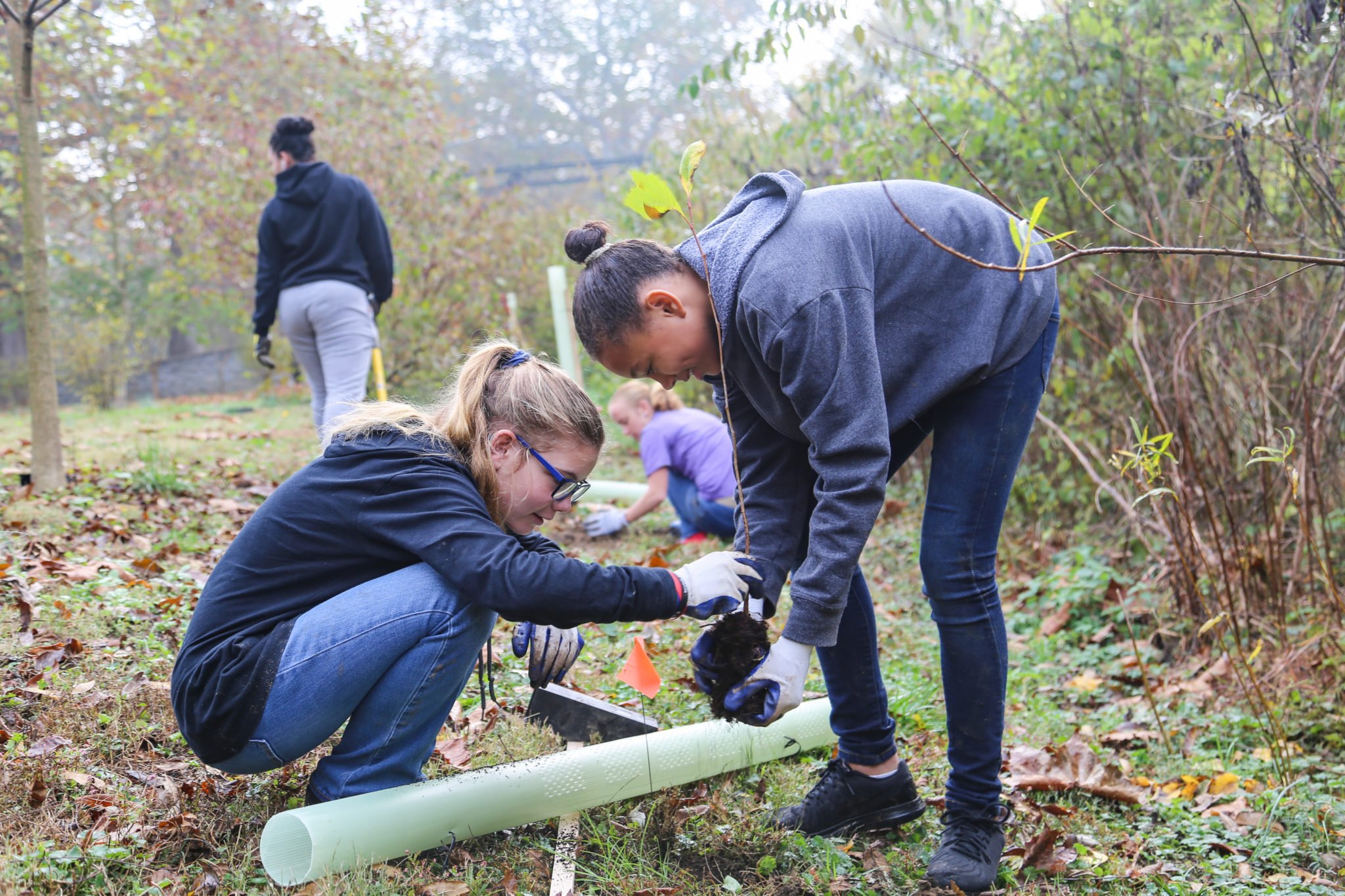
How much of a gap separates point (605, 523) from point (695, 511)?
509 millimetres

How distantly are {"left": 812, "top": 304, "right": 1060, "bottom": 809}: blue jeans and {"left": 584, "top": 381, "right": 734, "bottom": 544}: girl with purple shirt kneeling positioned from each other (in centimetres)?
291

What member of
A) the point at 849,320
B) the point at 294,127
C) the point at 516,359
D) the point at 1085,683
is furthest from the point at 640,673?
the point at 294,127

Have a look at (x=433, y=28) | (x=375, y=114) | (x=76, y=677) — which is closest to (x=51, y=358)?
(x=76, y=677)

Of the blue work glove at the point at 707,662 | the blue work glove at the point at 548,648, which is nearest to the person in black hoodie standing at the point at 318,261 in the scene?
the blue work glove at the point at 548,648

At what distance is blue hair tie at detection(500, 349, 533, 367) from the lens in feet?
7.13

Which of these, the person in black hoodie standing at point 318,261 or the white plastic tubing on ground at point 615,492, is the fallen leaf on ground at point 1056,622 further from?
the person in black hoodie standing at point 318,261

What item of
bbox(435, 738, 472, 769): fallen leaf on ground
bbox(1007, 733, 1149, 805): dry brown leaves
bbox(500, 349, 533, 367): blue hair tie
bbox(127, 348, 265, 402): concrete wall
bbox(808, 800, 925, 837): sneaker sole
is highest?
bbox(500, 349, 533, 367): blue hair tie

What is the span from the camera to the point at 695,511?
5156 millimetres

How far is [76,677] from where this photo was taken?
2.65m

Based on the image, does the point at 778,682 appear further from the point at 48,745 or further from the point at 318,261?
the point at 318,261

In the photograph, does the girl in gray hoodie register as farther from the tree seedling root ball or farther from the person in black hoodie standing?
the person in black hoodie standing

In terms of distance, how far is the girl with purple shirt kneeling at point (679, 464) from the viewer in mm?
5090

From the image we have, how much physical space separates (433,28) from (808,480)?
34076mm

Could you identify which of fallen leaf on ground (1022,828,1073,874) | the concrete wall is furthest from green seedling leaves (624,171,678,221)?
the concrete wall
